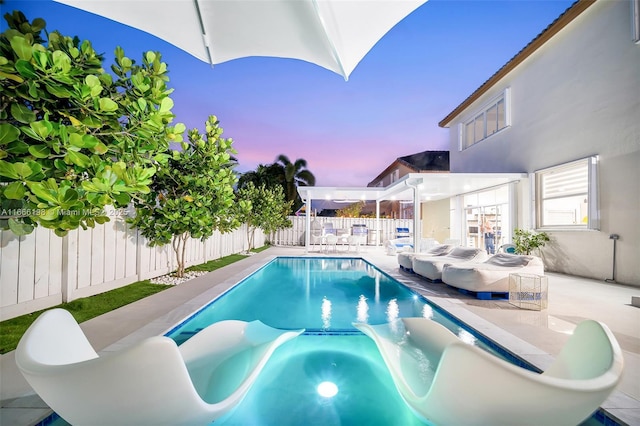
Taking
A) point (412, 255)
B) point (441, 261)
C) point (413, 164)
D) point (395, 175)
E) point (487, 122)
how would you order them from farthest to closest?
point (395, 175), point (413, 164), point (487, 122), point (412, 255), point (441, 261)

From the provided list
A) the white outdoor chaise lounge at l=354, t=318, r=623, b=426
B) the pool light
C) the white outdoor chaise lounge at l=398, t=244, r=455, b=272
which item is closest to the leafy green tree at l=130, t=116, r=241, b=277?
the pool light

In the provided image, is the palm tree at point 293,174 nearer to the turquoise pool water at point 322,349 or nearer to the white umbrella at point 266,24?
the turquoise pool water at point 322,349


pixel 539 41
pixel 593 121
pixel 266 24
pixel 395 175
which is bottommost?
pixel 593 121

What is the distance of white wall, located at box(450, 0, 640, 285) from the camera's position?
6684 millimetres

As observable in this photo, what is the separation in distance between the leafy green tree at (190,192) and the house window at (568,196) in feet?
30.1

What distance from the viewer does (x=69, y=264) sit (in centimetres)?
432

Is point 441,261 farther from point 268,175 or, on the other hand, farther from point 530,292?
point 268,175

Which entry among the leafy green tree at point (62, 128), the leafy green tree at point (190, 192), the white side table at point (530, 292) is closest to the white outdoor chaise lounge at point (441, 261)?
the white side table at point (530, 292)

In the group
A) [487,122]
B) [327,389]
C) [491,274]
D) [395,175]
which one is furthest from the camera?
[395,175]

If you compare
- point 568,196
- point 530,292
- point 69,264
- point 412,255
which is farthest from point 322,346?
point 568,196

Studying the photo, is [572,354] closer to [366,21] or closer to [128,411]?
[128,411]

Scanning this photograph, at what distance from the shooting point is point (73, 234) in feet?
14.4

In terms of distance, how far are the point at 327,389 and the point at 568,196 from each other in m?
9.47

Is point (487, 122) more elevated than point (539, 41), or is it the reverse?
point (539, 41)
